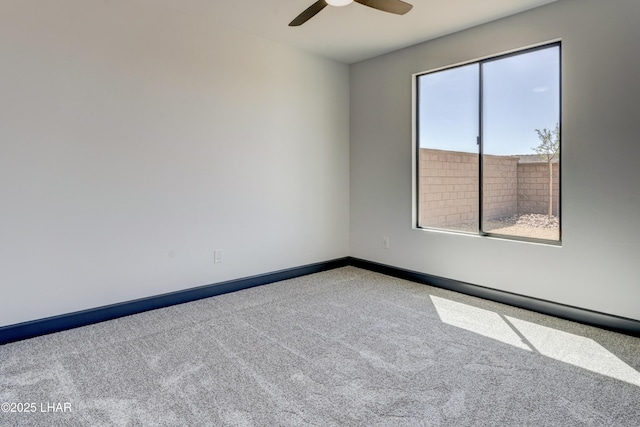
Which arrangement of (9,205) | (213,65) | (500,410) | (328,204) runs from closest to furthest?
1. (500,410)
2. (9,205)
3. (213,65)
4. (328,204)

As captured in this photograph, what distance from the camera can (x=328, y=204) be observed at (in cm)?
480

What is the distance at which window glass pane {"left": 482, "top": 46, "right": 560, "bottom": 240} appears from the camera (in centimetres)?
328

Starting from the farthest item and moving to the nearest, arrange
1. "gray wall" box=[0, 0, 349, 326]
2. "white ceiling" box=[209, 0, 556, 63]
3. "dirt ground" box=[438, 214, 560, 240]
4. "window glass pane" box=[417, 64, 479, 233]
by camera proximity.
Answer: "window glass pane" box=[417, 64, 479, 233] → "dirt ground" box=[438, 214, 560, 240] → "white ceiling" box=[209, 0, 556, 63] → "gray wall" box=[0, 0, 349, 326]

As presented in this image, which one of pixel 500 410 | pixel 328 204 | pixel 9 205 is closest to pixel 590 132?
pixel 500 410

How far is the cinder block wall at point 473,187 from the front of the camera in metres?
3.42

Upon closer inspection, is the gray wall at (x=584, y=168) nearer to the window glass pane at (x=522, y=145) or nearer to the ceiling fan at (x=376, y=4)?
the window glass pane at (x=522, y=145)

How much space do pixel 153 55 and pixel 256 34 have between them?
1.11 metres

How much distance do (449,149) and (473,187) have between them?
20.0 inches

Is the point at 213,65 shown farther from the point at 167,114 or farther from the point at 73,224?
the point at 73,224

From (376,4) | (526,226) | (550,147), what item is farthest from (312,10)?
(526,226)

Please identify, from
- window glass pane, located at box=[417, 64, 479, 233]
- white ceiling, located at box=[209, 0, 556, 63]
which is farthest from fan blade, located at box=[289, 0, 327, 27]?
window glass pane, located at box=[417, 64, 479, 233]

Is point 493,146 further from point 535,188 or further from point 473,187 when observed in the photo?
point 535,188

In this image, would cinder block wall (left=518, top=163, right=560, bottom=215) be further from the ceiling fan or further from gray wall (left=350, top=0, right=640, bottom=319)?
the ceiling fan

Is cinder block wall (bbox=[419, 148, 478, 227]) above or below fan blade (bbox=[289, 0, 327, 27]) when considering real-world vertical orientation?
below
